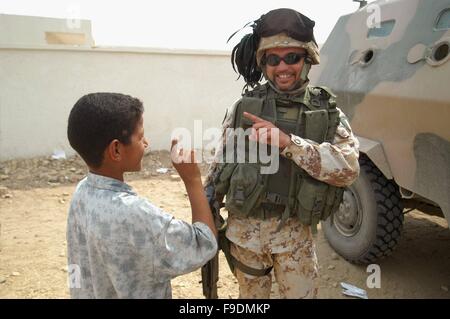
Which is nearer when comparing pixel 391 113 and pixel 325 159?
pixel 325 159

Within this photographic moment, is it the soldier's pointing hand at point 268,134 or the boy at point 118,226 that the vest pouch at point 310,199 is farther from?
the boy at point 118,226

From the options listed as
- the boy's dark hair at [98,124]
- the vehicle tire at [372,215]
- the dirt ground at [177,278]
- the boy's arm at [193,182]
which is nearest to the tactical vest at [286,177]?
the boy's arm at [193,182]

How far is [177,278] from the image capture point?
9.54 ft

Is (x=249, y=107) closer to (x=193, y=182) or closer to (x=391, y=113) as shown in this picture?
(x=193, y=182)

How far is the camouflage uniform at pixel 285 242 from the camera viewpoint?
1.58 metres

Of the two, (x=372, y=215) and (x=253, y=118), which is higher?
(x=253, y=118)

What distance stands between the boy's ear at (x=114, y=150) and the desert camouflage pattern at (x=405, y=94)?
1648 mm

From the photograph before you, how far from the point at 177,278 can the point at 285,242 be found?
1438 millimetres

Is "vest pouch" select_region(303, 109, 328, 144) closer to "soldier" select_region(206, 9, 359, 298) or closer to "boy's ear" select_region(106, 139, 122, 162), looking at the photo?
"soldier" select_region(206, 9, 359, 298)

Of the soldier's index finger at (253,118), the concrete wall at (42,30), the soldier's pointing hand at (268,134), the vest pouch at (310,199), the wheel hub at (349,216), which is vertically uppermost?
the concrete wall at (42,30)

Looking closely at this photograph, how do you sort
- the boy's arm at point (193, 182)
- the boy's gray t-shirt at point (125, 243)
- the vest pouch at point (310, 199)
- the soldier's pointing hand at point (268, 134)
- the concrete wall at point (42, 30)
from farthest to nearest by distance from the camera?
the concrete wall at point (42, 30), the vest pouch at point (310, 199), the soldier's pointing hand at point (268, 134), the boy's arm at point (193, 182), the boy's gray t-shirt at point (125, 243)

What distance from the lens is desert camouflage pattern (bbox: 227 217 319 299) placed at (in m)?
1.73

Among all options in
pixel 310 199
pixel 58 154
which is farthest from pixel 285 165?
pixel 58 154
